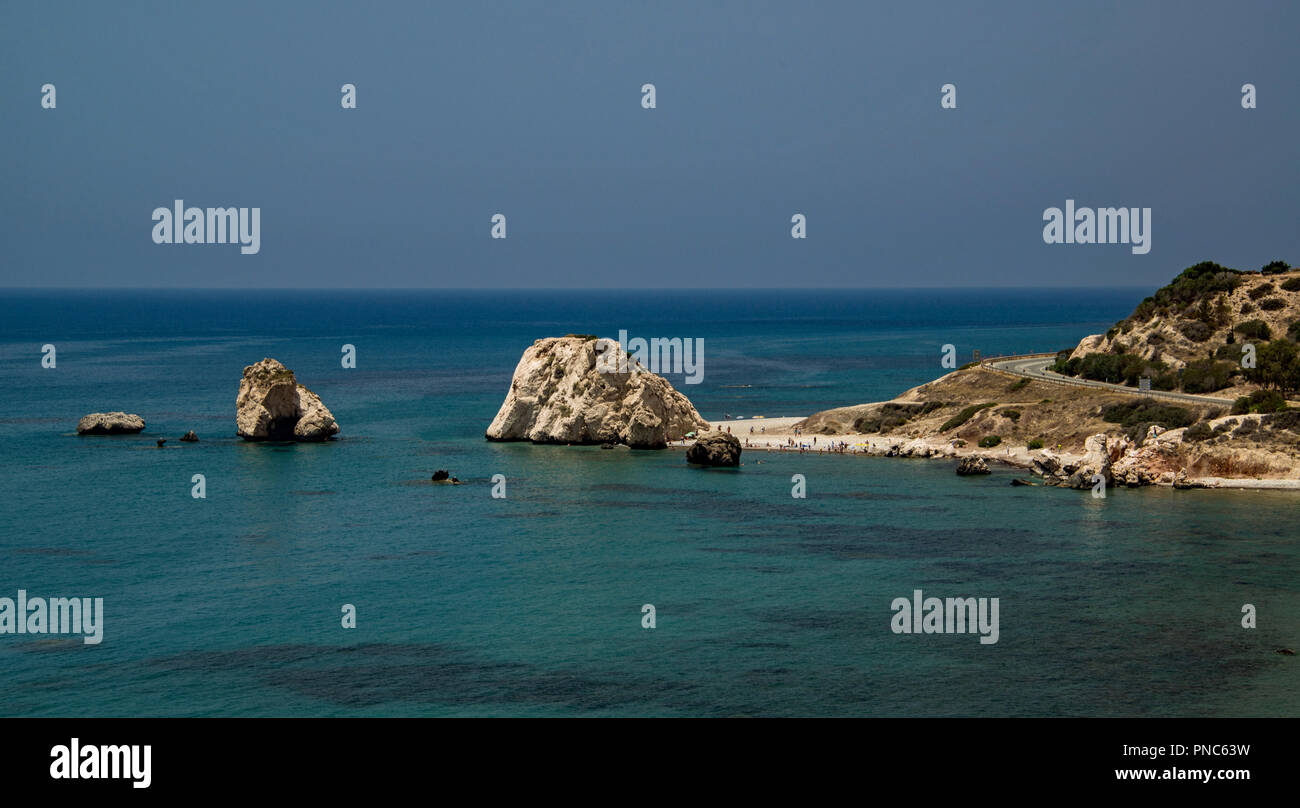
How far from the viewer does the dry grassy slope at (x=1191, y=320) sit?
4333 inches

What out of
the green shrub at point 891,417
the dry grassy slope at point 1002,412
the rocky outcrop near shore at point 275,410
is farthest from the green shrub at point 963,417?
the rocky outcrop near shore at point 275,410

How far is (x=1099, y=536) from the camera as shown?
223 feet

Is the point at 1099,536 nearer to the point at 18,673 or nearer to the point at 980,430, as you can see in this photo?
the point at 980,430

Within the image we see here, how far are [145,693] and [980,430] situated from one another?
2826 inches

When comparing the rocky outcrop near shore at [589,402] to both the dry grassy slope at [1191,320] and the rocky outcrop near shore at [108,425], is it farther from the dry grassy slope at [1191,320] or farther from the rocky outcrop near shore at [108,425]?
the dry grassy slope at [1191,320]

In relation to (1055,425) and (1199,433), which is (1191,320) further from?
(1199,433)

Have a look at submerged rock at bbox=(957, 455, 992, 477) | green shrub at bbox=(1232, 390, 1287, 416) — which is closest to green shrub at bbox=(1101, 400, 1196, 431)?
green shrub at bbox=(1232, 390, 1287, 416)

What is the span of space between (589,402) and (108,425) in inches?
1695

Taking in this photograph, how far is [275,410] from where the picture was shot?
4198 inches

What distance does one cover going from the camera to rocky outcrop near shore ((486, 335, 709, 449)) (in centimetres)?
10250

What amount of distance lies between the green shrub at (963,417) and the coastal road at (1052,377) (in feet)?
28.3

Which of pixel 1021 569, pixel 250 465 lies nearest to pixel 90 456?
pixel 250 465

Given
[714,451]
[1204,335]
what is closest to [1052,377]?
[1204,335]
